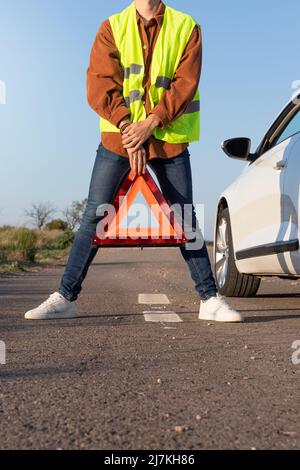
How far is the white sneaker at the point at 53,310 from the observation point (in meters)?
5.30

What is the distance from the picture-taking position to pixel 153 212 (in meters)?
5.38

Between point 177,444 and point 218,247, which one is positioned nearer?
point 177,444

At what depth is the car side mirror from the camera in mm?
6551

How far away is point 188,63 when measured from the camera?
528 centimetres

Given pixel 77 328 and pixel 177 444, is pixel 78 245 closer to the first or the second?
pixel 77 328

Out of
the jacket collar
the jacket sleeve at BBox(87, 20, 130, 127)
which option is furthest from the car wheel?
the jacket collar

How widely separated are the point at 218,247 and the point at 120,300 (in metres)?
1.30

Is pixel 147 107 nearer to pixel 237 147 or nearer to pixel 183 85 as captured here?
pixel 183 85

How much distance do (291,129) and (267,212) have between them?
683mm

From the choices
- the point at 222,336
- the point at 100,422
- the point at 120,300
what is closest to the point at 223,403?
the point at 100,422

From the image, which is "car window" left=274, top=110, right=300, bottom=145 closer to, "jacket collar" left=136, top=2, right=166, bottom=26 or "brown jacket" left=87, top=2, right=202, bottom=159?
"brown jacket" left=87, top=2, right=202, bottom=159

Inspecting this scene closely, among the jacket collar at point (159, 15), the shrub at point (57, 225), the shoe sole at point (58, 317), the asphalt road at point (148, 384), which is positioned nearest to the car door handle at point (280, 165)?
the asphalt road at point (148, 384)

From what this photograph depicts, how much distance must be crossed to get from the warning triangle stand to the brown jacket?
0.22 metres

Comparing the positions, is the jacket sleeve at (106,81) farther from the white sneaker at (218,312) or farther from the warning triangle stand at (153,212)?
the white sneaker at (218,312)
